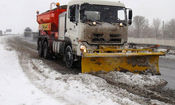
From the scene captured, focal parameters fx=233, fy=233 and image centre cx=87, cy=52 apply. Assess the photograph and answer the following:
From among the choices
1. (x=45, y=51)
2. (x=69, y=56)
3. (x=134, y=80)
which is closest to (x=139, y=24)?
(x=45, y=51)

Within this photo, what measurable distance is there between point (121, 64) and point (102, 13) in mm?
2068

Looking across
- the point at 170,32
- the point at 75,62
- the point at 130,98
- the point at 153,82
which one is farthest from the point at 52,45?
the point at 170,32

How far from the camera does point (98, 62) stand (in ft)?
27.8

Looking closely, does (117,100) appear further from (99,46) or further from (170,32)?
(170,32)

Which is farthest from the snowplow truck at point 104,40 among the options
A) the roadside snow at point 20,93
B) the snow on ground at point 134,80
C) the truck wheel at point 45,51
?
the truck wheel at point 45,51

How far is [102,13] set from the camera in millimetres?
8906

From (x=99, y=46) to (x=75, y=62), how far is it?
149 centimetres

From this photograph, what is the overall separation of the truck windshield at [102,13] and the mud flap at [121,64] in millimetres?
1483

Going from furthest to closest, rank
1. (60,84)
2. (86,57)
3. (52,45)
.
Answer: (52,45) → (86,57) → (60,84)

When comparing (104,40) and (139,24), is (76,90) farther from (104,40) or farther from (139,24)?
(139,24)

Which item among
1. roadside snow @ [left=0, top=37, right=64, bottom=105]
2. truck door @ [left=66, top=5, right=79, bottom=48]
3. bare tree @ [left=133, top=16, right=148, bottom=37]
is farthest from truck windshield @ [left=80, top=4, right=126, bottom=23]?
bare tree @ [left=133, top=16, right=148, bottom=37]

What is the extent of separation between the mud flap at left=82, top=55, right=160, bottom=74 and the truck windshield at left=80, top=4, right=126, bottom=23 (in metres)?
1.48

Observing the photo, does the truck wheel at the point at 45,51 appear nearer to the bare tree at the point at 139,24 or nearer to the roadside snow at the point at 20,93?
the roadside snow at the point at 20,93

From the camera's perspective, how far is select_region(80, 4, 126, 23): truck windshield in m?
8.71
